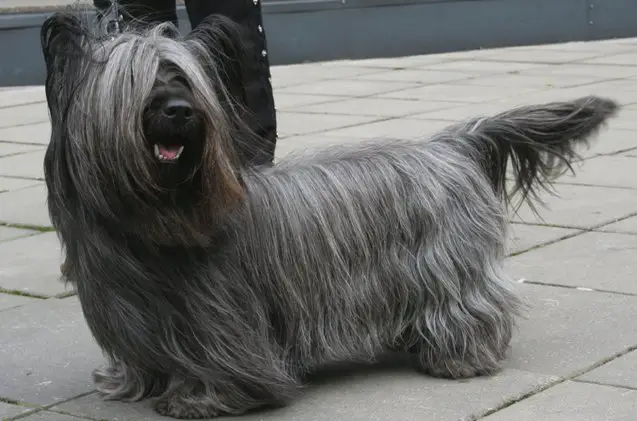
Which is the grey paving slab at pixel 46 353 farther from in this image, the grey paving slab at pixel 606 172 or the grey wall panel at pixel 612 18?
the grey wall panel at pixel 612 18

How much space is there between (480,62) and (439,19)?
109cm

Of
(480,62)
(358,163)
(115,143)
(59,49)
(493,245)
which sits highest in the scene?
(59,49)

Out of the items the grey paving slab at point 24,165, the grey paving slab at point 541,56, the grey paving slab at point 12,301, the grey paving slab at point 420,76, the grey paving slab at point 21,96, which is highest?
the grey paving slab at point 12,301

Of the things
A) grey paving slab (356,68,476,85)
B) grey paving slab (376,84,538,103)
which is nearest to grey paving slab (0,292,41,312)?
grey paving slab (376,84,538,103)

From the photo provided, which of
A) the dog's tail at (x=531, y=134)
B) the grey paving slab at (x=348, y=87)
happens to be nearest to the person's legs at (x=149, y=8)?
the dog's tail at (x=531, y=134)

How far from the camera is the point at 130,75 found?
4.05 metres

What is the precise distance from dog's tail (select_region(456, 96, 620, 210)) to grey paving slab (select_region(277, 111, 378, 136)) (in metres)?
4.67

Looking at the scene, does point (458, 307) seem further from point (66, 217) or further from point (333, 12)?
point (333, 12)

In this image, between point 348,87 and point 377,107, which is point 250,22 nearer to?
point 377,107

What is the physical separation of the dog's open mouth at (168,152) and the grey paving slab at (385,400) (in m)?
0.96

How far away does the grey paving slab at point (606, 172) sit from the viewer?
26.0 feet

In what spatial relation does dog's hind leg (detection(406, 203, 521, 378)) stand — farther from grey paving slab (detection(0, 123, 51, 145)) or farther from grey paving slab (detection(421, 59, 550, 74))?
grey paving slab (detection(421, 59, 550, 74))

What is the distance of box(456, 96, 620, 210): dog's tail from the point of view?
500 centimetres

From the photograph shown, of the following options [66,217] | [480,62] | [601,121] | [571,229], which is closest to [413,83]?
[480,62]
